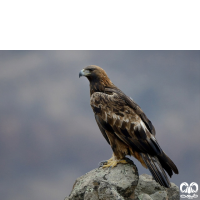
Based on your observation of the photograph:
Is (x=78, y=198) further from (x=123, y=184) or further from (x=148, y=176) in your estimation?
(x=148, y=176)

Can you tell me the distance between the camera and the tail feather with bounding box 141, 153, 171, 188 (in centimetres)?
621

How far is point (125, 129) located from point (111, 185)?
3.81 ft

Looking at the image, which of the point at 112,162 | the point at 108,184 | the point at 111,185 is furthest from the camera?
the point at 112,162

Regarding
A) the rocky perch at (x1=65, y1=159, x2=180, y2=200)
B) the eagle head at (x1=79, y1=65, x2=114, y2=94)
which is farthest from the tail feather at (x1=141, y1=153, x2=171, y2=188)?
the eagle head at (x1=79, y1=65, x2=114, y2=94)

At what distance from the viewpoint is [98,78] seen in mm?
6977

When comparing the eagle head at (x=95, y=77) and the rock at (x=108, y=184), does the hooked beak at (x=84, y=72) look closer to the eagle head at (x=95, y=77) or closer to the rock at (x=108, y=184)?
the eagle head at (x=95, y=77)

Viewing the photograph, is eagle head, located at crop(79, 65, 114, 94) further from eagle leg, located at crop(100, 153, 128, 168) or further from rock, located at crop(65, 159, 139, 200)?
rock, located at crop(65, 159, 139, 200)

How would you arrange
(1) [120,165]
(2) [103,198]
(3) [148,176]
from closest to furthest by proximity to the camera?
(2) [103,198] < (1) [120,165] < (3) [148,176]

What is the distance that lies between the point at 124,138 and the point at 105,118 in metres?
0.57

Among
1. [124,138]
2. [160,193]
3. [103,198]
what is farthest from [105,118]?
[160,193]

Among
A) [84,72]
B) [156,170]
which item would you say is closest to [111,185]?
[156,170]

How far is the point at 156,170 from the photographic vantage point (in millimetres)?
6258

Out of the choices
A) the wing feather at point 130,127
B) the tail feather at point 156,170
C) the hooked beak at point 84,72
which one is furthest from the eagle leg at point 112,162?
the hooked beak at point 84,72

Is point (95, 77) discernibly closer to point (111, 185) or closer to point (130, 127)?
point (130, 127)
